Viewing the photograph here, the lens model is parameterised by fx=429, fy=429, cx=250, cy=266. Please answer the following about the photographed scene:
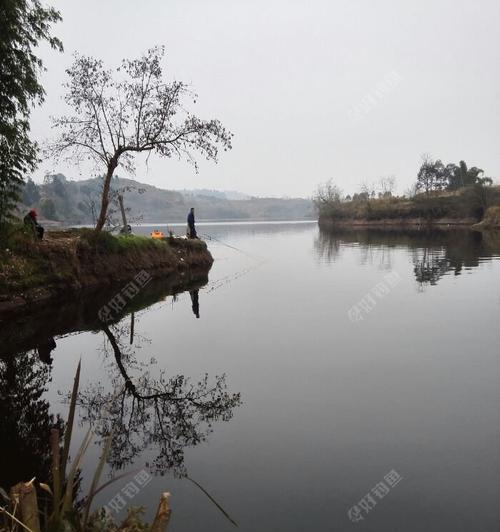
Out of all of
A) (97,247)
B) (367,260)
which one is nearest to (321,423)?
(97,247)

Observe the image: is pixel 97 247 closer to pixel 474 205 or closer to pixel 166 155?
pixel 166 155

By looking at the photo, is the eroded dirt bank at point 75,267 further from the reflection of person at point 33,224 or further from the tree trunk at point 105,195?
the tree trunk at point 105,195

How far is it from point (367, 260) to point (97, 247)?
83.1 feet

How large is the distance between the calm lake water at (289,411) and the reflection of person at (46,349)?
0.13 m

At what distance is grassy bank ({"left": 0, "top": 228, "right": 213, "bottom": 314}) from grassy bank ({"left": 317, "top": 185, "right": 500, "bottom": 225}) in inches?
3686

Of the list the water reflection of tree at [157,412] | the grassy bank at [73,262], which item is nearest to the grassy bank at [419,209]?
the grassy bank at [73,262]

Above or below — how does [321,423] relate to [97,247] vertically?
below

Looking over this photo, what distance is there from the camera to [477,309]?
19141 mm

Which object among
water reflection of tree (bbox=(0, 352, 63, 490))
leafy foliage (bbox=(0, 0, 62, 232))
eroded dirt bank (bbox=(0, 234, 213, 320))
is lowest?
water reflection of tree (bbox=(0, 352, 63, 490))

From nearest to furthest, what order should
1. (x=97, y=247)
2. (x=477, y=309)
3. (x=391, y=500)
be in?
1. (x=391, y=500)
2. (x=477, y=309)
3. (x=97, y=247)

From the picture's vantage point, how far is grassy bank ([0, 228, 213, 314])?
20172 millimetres

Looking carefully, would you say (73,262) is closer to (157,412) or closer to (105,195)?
(105,195)

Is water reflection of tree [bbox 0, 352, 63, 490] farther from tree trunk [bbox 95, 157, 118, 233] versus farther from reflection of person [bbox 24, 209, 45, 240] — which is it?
tree trunk [bbox 95, 157, 118, 233]

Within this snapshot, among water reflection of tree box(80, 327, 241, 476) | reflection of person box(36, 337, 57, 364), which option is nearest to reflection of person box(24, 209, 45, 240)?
reflection of person box(36, 337, 57, 364)
